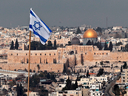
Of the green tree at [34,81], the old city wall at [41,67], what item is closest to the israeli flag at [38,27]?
the green tree at [34,81]

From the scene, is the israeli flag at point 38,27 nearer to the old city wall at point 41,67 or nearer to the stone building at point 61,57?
the old city wall at point 41,67

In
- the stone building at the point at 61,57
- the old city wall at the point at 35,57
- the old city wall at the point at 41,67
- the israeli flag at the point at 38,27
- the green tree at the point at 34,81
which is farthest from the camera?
the old city wall at the point at 35,57

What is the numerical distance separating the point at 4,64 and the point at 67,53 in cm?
825

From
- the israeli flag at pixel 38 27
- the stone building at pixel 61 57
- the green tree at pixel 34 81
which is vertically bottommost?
the green tree at pixel 34 81

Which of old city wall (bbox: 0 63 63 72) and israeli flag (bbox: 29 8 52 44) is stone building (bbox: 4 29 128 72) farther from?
israeli flag (bbox: 29 8 52 44)

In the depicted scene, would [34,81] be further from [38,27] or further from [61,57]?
[38,27]

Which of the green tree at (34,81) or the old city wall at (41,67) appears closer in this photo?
the green tree at (34,81)

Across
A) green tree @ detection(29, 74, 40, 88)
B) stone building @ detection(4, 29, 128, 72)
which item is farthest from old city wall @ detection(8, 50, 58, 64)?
green tree @ detection(29, 74, 40, 88)

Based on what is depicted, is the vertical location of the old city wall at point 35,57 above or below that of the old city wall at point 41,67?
above

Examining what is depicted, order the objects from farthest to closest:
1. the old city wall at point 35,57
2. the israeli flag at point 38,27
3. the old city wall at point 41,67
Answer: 1. the old city wall at point 35,57
2. the old city wall at point 41,67
3. the israeli flag at point 38,27

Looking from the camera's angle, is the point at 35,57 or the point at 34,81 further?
the point at 35,57

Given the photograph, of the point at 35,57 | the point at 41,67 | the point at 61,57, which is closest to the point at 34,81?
the point at 41,67

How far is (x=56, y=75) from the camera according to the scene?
62.6 m

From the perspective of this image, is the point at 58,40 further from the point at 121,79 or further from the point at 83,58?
the point at 121,79
